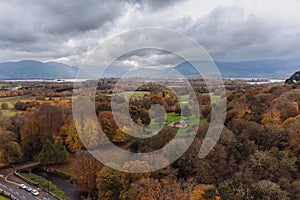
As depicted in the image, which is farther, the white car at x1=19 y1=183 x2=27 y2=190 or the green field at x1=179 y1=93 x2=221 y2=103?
the green field at x1=179 y1=93 x2=221 y2=103

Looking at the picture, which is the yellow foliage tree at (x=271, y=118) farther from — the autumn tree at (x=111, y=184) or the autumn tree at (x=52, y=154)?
the autumn tree at (x=52, y=154)

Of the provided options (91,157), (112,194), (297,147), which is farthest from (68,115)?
(297,147)

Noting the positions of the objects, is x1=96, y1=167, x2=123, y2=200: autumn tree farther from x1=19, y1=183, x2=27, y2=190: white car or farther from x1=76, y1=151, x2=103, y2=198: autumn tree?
x1=19, y1=183, x2=27, y2=190: white car

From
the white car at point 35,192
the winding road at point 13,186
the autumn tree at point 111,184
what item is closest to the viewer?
the autumn tree at point 111,184

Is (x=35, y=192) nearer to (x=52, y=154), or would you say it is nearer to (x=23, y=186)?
(x=23, y=186)

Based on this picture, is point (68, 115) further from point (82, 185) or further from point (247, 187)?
point (247, 187)

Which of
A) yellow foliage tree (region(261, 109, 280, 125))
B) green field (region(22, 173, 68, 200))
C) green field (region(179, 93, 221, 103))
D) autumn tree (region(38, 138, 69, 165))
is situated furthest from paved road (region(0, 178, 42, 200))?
yellow foliage tree (region(261, 109, 280, 125))

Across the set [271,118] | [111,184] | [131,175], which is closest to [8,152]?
[111,184]

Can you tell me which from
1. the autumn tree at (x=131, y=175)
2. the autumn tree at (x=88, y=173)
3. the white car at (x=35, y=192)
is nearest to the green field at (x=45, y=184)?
the white car at (x=35, y=192)
